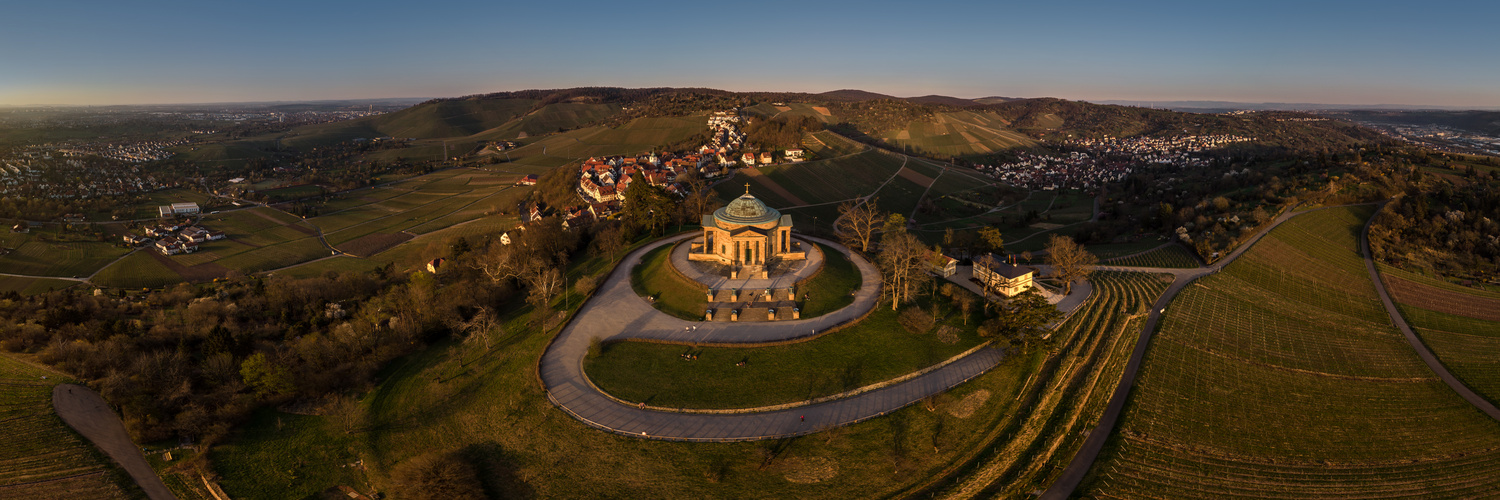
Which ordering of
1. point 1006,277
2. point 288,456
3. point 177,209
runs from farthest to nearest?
1. point 177,209
2. point 1006,277
3. point 288,456

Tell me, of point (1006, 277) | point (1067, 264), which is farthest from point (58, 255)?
point (1067, 264)

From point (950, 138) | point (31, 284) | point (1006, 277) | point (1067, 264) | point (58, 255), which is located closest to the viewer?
point (1006, 277)

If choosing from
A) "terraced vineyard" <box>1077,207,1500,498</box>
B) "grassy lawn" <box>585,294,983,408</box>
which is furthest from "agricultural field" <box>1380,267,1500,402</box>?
"grassy lawn" <box>585,294,983,408</box>

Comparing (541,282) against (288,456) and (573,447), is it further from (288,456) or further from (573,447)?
(573,447)

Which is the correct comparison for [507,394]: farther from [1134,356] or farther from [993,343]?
[1134,356]

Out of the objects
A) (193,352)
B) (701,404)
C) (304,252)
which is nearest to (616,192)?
(304,252)

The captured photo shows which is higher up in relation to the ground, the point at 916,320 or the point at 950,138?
the point at 950,138

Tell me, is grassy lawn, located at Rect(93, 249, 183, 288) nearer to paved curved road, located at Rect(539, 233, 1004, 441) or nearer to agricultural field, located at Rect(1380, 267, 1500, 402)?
paved curved road, located at Rect(539, 233, 1004, 441)
